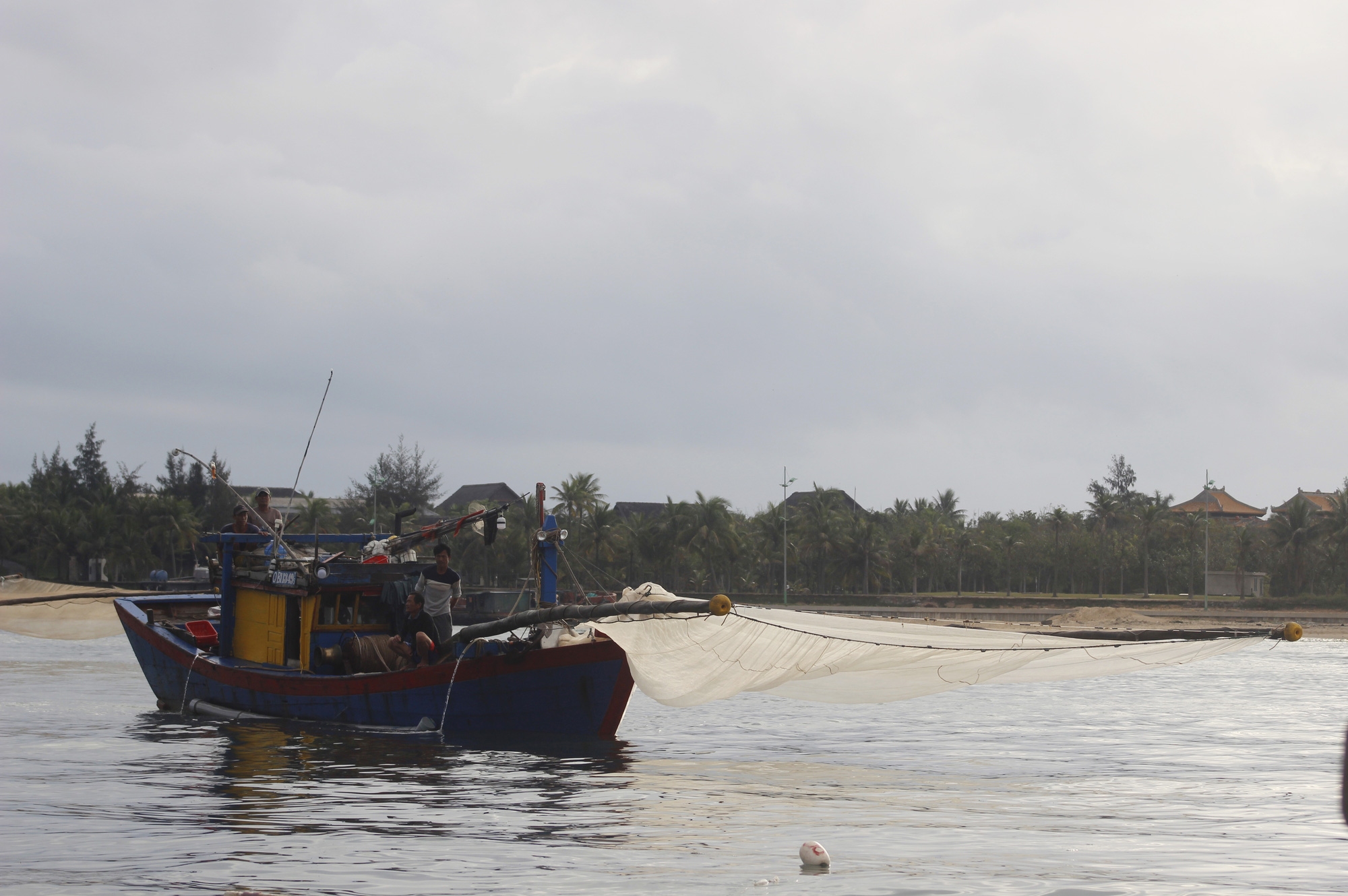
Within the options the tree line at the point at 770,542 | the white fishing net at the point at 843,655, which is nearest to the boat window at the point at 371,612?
the white fishing net at the point at 843,655

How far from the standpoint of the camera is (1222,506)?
425 ft

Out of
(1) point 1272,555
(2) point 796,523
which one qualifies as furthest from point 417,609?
(1) point 1272,555

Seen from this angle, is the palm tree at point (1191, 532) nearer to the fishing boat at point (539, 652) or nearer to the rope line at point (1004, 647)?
the fishing boat at point (539, 652)

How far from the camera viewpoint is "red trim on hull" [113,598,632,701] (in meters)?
15.2

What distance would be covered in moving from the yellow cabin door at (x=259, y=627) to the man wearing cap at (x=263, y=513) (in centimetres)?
107

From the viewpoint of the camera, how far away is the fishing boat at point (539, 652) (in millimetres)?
11898

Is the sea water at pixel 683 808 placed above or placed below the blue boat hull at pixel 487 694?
below

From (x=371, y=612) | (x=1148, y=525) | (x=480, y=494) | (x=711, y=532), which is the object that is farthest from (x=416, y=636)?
(x=480, y=494)

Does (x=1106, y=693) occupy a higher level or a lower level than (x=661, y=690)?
lower

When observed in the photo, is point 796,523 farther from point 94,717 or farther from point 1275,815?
point 1275,815

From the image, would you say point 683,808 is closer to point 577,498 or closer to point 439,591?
point 439,591

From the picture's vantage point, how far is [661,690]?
13391 millimetres

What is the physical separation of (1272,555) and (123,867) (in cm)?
8510

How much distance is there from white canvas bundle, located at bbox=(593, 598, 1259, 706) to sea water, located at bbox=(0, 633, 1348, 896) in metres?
1.08
